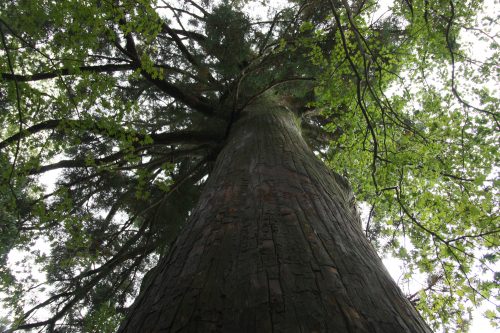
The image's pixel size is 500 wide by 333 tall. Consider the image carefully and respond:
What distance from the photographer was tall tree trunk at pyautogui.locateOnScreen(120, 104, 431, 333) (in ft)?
2.76

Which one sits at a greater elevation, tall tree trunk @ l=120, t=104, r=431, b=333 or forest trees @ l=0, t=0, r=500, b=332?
forest trees @ l=0, t=0, r=500, b=332

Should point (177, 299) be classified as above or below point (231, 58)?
below

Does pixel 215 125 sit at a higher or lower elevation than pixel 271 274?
higher

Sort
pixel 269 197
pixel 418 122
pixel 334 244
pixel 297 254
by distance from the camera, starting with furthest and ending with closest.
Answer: pixel 418 122, pixel 269 197, pixel 334 244, pixel 297 254

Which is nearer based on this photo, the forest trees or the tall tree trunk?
the tall tree trunk

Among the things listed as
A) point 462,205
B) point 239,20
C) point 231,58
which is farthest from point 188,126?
point 462,205

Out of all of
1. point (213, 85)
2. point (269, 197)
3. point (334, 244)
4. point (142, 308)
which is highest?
point (213, 85)

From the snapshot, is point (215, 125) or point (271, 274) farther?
point (215, 125)

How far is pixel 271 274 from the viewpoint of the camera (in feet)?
3.26

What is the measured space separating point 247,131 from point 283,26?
144 inches

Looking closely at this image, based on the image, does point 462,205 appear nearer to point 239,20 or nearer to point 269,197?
point 269,197

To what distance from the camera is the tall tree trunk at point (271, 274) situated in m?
0.84

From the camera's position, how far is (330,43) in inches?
186

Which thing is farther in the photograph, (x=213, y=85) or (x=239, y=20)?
(x=213, y=85)
